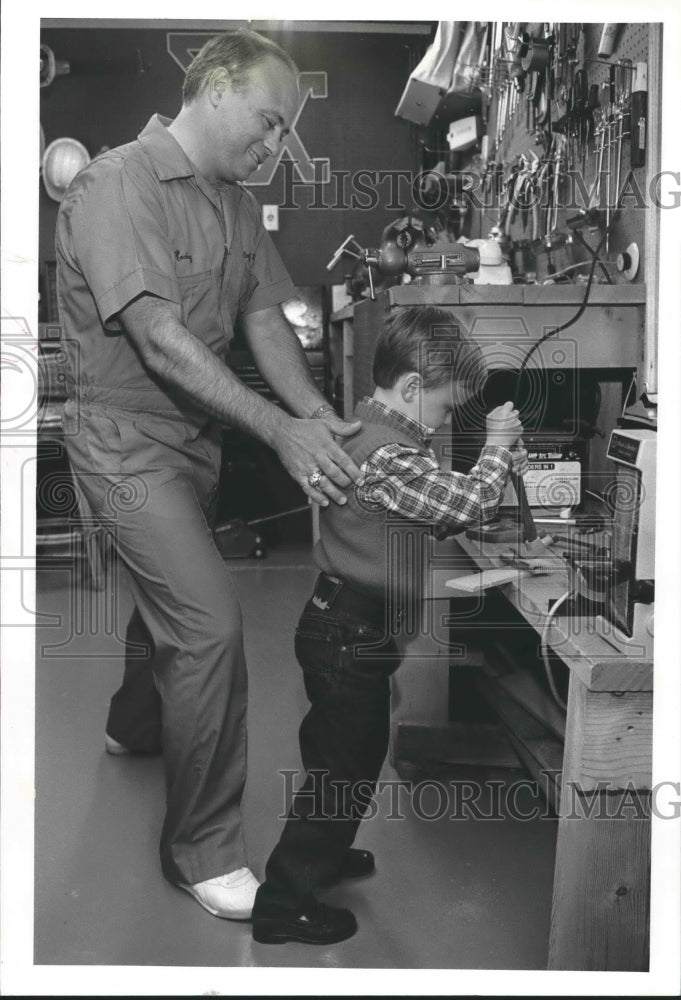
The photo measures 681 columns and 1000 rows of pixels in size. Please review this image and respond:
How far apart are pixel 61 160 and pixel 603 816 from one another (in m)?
5.08

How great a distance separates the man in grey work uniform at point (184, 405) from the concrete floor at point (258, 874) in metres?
0.11

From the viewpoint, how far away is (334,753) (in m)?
1.72

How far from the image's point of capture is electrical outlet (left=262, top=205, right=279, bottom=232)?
18.5 ft

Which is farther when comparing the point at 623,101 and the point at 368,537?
the point at 623,101

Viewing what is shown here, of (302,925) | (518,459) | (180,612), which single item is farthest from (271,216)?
(302,925)

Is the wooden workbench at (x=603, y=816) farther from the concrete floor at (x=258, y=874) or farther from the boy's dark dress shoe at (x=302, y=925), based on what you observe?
the boy's dark dress shoe at (x=302, y=925)

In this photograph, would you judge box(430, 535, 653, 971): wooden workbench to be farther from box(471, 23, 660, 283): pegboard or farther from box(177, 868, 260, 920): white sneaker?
box(471, 23, 660, 283): pegboard

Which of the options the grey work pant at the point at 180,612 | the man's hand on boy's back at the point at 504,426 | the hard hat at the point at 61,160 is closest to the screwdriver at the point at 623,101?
the man's hand on boy's back at the point at 504,426

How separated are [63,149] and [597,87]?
379 centimetres

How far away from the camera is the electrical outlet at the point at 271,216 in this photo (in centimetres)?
564

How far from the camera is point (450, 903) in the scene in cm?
185

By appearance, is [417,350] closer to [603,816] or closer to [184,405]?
[184,405]

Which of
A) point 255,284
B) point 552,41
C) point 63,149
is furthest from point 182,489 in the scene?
point 63,149

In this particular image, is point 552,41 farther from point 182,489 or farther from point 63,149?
point 63,149
